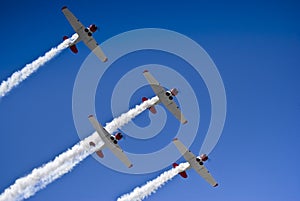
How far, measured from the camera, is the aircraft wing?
62.5 meters

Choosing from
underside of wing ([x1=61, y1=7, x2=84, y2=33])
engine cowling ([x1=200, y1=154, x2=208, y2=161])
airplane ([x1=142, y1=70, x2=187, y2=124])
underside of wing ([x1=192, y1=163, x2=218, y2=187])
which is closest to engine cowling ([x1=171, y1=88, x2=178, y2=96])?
airplane ([x1=142, y1=70, x2=187, y2=124])

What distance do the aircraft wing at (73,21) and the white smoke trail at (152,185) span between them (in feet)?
70.3

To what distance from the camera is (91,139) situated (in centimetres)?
6462

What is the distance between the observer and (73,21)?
62.9m

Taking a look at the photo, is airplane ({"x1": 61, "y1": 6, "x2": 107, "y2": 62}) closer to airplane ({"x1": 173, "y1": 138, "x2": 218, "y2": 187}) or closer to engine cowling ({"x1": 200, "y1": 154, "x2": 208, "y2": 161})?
airplane ({"x1": 173, "y1": 138, "x2": 218, "y2": 187})

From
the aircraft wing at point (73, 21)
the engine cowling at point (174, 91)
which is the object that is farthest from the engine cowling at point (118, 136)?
the aircraft wing at point (73, 21)

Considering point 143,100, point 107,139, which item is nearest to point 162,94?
point 143,100

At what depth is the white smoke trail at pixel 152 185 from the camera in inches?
2697

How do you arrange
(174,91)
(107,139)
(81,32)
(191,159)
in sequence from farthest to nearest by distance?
(191,159)
(174,91)
(81,32)
(107,139)

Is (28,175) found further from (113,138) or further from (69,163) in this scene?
(113,138)

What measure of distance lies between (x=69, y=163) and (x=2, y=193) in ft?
28.0

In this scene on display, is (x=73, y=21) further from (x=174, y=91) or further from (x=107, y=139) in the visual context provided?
(x=174, y=91)

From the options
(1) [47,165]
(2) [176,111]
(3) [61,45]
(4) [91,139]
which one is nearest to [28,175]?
(1) [47,165]

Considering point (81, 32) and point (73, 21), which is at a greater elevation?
point (73, 21)
